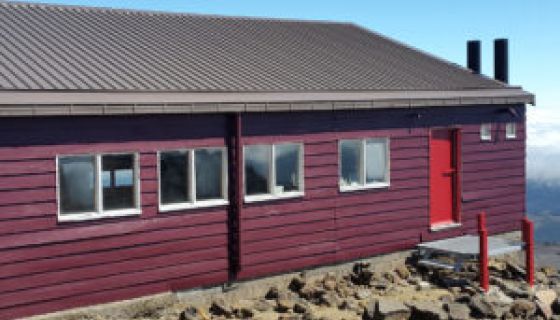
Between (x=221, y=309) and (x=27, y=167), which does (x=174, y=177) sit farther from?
(x=27, y=167)

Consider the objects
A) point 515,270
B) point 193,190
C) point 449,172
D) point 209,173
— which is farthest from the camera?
point 449,172

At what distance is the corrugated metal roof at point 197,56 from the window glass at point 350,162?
1.22m

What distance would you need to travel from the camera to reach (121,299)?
12.6 m

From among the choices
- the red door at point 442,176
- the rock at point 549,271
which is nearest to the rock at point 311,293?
the red door at point 442,176

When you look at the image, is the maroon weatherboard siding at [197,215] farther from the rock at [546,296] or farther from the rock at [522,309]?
the rock at [522,309]

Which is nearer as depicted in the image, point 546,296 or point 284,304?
point 284,304

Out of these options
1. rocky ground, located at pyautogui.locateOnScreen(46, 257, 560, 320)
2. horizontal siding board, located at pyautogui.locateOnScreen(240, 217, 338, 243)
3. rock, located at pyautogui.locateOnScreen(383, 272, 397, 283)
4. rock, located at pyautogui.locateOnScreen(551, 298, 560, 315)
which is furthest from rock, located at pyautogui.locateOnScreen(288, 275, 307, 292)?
rock, located at pyautogui.locateOnScreen(551, 298, 560, 315)

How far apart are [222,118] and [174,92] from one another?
3.82 feet

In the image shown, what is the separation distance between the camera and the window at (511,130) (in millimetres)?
19500

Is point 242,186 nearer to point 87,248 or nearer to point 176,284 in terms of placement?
point 176,284

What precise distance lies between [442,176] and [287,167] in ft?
16.0

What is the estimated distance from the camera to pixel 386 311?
1308 cm

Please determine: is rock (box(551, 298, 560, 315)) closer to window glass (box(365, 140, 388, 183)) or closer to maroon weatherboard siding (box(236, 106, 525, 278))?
maroon weatherboard siding (box(236, 106, 525, 278))

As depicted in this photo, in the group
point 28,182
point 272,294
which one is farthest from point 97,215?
point 272,294
